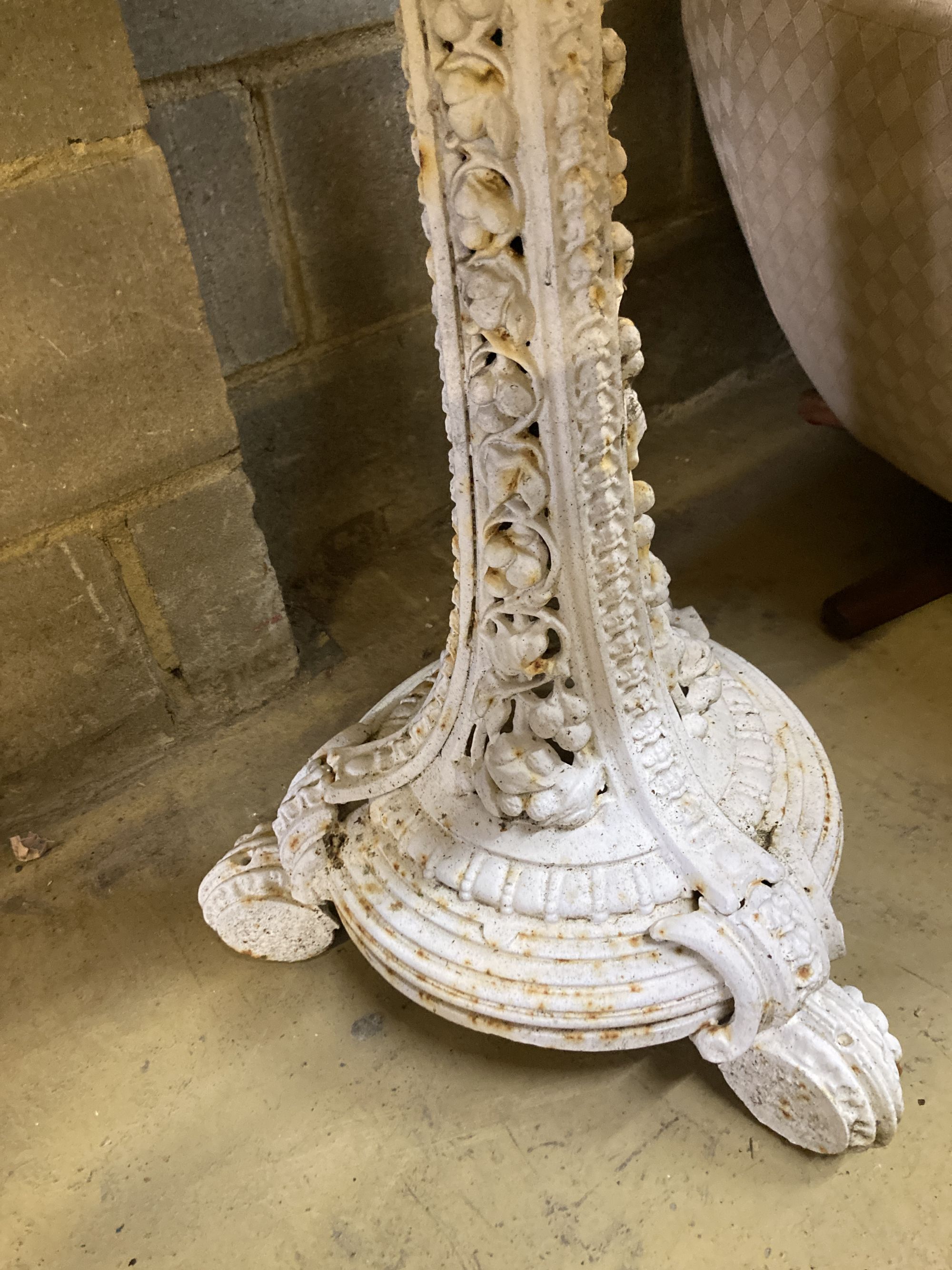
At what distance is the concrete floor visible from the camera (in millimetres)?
804

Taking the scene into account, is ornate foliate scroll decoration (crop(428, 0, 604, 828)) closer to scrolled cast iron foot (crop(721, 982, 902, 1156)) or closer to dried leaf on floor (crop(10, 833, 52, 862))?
scrolled cast iron foot (crop(721, 982, 902, 1156))

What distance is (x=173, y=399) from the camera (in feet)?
3.54

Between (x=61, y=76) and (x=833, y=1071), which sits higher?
(x=61, y=76)

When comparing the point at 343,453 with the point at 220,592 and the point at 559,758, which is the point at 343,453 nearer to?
the point at 220,592

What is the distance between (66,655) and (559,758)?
598mm

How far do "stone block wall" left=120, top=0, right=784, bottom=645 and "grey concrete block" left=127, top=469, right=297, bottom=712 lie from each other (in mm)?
123

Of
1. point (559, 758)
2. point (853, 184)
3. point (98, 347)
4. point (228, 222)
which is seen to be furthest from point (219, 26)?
point (559, 758)

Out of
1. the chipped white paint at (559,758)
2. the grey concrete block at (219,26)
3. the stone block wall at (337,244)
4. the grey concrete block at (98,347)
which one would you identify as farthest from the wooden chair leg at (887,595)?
the grey concrete block at (219,26)

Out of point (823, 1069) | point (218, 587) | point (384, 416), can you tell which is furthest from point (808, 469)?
point (823, 1069)

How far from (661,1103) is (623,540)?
1.58 feet

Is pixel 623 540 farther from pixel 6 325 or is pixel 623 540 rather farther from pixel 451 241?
pixel 6 325

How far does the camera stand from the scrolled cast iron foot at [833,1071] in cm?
77

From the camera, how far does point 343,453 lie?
56.2 inches

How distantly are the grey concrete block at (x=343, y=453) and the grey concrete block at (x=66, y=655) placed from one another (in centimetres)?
30
